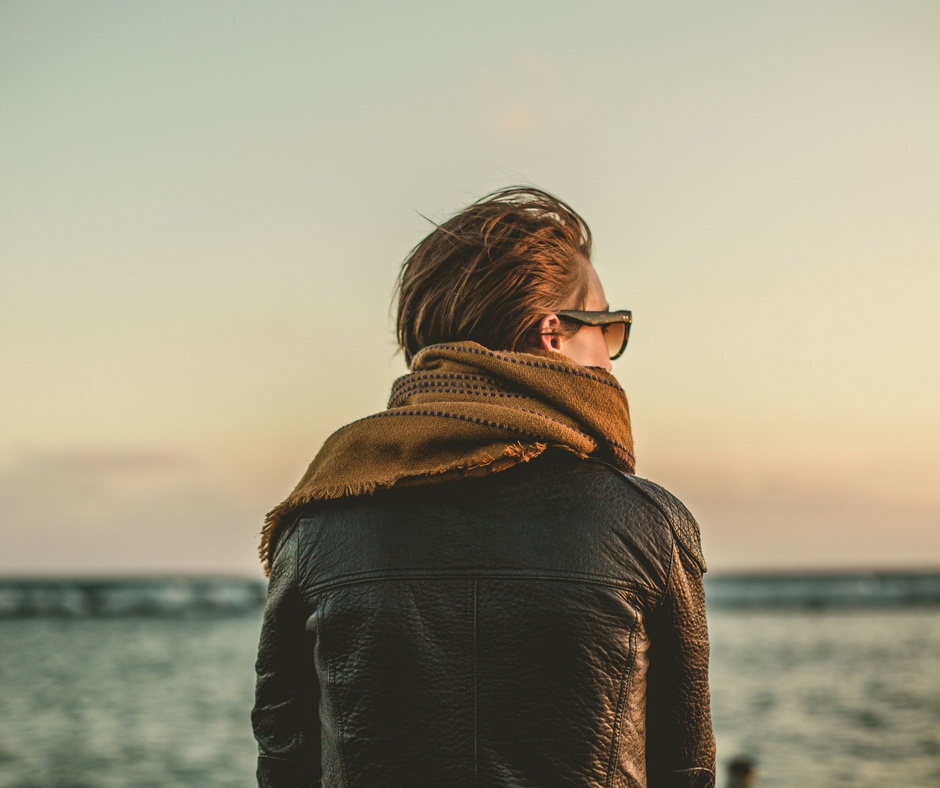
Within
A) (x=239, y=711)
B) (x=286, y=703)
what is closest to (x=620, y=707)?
(x=286, y=703)

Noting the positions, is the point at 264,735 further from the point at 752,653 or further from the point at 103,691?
the point at 752,653

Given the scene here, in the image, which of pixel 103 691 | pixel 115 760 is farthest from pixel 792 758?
pixel 103 691

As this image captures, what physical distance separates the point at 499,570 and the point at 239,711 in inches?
473

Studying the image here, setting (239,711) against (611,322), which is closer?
(611,322)

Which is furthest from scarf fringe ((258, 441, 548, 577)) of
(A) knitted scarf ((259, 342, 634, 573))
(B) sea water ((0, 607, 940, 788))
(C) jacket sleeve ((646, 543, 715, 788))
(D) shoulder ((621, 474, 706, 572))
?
(B) sea water ((0, 607, 940, 788))

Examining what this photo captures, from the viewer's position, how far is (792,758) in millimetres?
9250

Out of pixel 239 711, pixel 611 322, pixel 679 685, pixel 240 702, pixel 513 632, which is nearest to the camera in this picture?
pixel 513 632

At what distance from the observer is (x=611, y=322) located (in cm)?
172

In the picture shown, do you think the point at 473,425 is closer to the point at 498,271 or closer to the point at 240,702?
the point at 498,271

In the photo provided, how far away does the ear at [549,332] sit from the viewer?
1.65 meters

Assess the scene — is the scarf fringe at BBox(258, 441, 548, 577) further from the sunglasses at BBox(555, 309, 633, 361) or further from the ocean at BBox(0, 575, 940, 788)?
the ocean at BBox(0, 575, 940, 788)

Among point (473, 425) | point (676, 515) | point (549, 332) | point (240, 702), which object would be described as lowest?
point (240, 702)

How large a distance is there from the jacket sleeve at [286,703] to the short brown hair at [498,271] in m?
0.51

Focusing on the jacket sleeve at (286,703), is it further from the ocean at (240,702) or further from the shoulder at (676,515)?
the ocean at (240,702)
